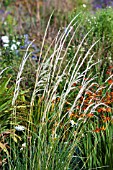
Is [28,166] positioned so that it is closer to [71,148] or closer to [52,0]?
[71,148]

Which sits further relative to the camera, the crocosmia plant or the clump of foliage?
the crocosmia plant

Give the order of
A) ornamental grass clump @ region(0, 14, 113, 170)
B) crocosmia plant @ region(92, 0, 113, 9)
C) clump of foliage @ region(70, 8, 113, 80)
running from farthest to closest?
crocosmia plant @ region(92, 0, 113, 9) < clump of foliage @ region(70, 8, 113, 80) < ornamental grass clump @ region(0, 14, 113, 170)

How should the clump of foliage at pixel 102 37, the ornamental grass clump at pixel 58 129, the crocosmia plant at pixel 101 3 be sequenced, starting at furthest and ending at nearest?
1. the crocosmia plant at pixel 101 3
2. the clump of foliage at pixel 102 37
3. the ornamental grass clump at pixel 58 129

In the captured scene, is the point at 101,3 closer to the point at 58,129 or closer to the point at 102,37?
the point at 102,37

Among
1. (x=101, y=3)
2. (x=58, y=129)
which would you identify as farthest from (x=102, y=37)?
(x=101, y=3)

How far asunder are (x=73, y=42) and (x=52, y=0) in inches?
182

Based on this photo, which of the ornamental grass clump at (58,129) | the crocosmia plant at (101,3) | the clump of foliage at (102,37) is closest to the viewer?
the ornamental grass clump at (58,129)

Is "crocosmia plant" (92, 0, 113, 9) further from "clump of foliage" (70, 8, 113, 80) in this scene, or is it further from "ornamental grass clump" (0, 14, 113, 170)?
"ornamental grass clump" (0, 14, 113, 170)

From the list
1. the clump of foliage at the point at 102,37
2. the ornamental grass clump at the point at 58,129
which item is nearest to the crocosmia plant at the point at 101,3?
the clump of foliage at the point at 102,37

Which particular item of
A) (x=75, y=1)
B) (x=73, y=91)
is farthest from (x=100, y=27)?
(x=75, y=1)

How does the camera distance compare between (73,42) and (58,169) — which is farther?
(73,42)

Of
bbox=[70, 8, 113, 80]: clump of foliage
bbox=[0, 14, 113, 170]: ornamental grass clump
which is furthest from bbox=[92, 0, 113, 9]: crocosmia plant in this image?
bbox=[0, 14, 113, 170]: ornamental grass clump

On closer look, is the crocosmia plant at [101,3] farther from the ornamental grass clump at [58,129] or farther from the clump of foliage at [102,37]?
the ornamental grass clump at [58,129]

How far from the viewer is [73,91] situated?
15.2ft
